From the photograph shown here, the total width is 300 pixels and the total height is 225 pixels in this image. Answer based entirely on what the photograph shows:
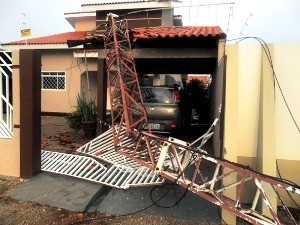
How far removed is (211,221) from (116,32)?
5.59 m

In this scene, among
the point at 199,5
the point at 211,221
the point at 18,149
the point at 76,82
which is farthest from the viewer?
the point at 76,82

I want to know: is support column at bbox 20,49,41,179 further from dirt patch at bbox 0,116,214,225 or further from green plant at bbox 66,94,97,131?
green plant at bbox 66,94,97,131

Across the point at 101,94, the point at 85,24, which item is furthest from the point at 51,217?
the point at 85,24

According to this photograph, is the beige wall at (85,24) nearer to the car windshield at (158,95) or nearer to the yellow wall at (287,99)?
the car windshield at (158,95)

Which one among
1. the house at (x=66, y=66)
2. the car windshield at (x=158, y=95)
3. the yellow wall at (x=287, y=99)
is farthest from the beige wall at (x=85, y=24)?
the yellow wall at (x=287, y=99)

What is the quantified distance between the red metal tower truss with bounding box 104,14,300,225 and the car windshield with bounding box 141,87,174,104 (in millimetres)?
827

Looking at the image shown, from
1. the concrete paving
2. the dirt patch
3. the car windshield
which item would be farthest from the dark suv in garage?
the dirt patch

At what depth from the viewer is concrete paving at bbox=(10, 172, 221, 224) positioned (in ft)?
14.9

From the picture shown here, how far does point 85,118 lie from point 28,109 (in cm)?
424

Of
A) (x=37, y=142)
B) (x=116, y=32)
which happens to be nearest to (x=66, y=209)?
(x=37, y=142)

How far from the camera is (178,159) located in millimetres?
4508

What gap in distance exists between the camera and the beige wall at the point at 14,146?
18.4 ft

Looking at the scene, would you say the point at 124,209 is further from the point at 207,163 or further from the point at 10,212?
the point at 207,163

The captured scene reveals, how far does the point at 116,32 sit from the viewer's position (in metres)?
8.02
